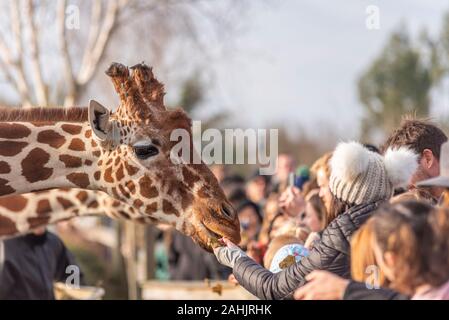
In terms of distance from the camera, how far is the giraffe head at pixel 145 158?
6250 millimetres

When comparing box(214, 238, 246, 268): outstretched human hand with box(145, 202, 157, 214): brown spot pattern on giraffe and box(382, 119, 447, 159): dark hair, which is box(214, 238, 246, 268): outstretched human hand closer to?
box(145, 202, 157, 214): brown spot pattern on giraffe

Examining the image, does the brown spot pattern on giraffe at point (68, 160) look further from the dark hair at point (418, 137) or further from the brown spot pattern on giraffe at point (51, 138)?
the dark hair at point (418, 137)

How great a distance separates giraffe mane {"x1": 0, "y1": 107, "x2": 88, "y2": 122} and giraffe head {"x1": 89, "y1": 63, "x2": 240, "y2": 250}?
35cm

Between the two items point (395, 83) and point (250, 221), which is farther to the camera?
point (395, 83)

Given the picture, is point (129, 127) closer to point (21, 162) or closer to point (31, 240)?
point (21, 162)

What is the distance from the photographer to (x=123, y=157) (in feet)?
20.8

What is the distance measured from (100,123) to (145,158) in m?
0.40

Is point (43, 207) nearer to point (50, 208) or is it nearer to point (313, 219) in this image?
point (50, 208)

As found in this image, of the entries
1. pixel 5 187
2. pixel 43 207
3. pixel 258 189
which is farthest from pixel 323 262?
pixel 258 189

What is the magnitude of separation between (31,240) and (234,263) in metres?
4.06

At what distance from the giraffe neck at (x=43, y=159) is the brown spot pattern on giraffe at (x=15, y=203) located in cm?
84

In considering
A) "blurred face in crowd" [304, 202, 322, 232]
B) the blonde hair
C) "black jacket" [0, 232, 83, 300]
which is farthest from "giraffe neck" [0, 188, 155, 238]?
the blonde hair

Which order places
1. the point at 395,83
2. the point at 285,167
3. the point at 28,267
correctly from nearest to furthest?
1. the point at 28,267
2. the point at 285,167
3. the point at 395,83

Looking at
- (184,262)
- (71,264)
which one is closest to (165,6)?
(184,262)
